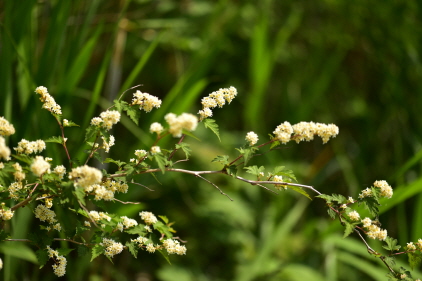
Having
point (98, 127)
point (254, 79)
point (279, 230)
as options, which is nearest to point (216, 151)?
point (254, 79)

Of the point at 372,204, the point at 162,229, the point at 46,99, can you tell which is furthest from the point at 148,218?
the point at 372,204

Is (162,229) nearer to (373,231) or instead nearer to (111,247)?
(111,247)

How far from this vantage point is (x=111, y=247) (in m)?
0.70

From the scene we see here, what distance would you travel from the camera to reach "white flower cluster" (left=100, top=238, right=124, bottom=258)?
70 cm

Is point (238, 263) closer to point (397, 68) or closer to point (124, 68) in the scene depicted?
point (124, 68)

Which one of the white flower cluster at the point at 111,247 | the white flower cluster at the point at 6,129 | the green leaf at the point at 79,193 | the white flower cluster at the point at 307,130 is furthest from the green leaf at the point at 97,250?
the white flower cluster at the point at 307,130

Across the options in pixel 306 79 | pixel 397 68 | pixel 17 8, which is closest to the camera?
pixel 17 8

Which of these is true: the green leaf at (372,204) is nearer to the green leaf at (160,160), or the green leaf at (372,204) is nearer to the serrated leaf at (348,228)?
the serrated leaf at (348,228)

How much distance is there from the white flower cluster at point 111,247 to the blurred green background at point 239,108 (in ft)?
1.51

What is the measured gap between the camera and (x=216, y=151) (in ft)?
7.80

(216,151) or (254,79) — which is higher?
(254,79)

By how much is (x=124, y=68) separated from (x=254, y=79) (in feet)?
2.81

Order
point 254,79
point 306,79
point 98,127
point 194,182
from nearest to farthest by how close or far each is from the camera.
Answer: point 98,127 < point 254,79 < point 194,182 < point 306,79

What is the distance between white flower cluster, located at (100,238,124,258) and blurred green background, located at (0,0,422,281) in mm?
461
